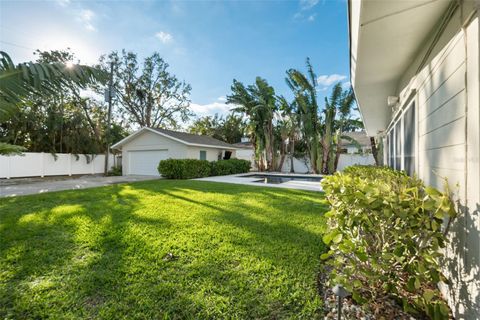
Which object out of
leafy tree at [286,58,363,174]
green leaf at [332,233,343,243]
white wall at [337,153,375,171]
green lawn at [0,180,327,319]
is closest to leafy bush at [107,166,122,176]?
green lawn at [0,180,327,319]

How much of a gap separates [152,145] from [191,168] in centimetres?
493

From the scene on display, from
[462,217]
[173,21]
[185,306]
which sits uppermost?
[173,21]

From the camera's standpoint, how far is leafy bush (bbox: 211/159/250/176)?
17031mm

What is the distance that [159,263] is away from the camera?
3.11 m

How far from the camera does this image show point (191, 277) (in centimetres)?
277

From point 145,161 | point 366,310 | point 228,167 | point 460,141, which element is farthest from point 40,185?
point 460,141

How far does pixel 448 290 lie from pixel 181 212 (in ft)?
16.5

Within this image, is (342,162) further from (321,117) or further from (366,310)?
(366,310)

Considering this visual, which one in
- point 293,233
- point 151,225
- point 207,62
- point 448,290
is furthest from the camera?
point 207,62

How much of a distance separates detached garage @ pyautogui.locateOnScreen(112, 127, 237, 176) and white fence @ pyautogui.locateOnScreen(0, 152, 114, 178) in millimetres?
2693

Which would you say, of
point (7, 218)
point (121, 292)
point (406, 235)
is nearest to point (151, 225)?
point (121, 292)

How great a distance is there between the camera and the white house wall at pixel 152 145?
1661 cm

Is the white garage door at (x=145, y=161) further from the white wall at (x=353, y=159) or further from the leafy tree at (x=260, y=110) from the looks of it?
the white wall at (x=353, y=159)

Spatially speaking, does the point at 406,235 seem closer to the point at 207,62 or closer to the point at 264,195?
the point at 264,195
